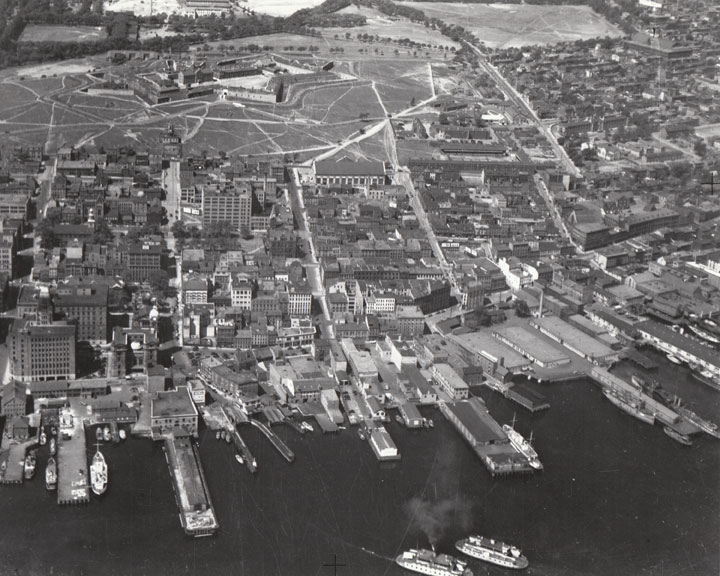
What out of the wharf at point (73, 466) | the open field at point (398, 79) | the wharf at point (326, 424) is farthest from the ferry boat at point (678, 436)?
the open field at point (398, 79)

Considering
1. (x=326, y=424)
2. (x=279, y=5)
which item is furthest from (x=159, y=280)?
(x=279, y=5)

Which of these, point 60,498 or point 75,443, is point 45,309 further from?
point 60,498

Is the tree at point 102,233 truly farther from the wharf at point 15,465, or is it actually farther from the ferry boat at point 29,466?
the ferry boat at point 29,466

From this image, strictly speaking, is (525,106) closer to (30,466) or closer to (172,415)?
(172,415)

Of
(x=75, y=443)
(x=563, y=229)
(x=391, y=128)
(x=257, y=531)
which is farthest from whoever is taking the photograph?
Answer: (x=391, y=128)

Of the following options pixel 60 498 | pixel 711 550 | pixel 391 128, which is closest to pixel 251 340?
pixel 60 498
